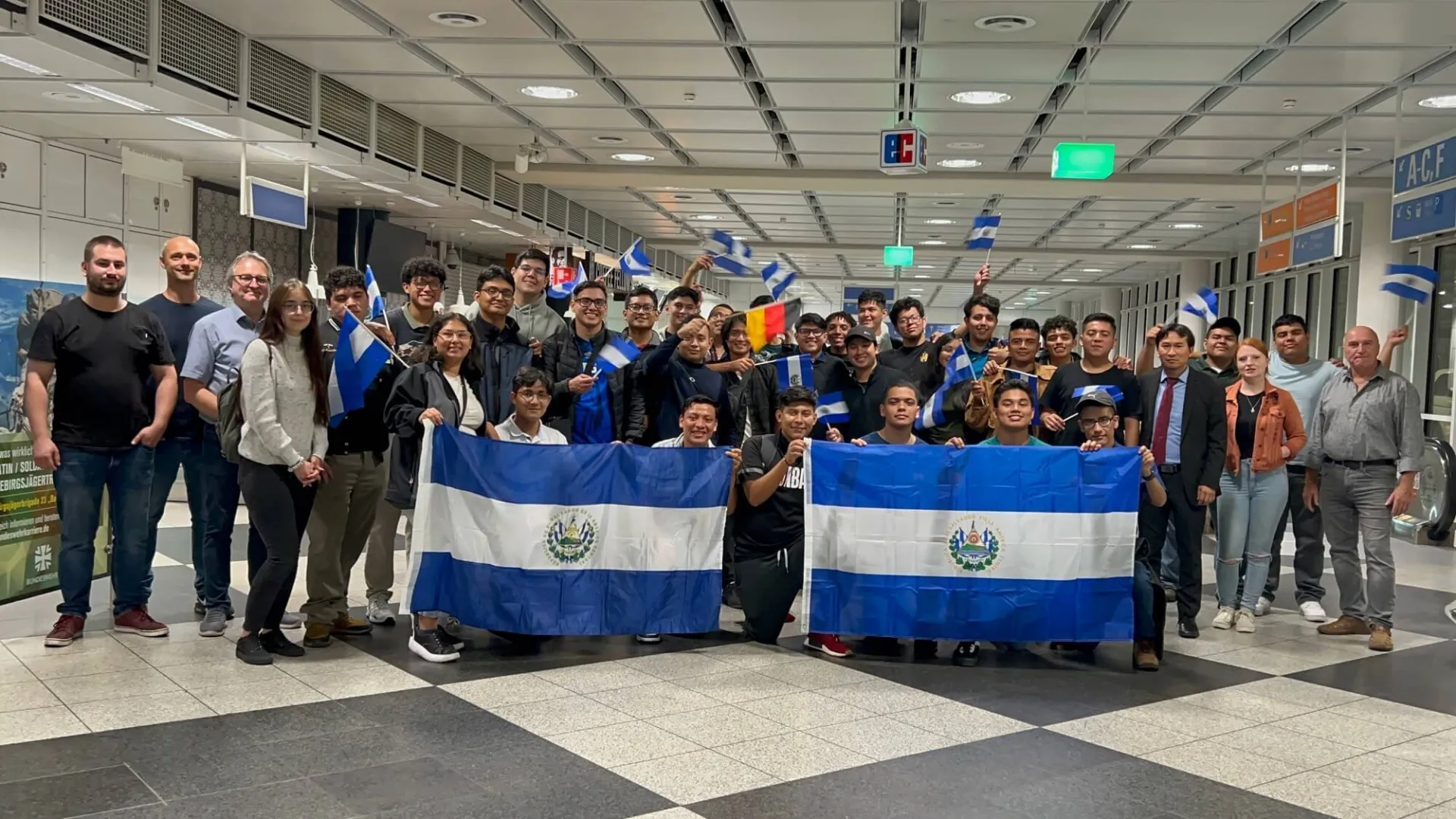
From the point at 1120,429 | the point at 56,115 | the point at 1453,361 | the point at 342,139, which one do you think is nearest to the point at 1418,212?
the point at 1453,361

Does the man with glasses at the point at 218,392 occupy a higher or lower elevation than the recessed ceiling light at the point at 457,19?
lower

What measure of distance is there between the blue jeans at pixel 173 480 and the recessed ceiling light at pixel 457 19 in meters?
3.47

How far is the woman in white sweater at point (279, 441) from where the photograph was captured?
4.83 metres

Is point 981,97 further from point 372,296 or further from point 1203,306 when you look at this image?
point 372,296

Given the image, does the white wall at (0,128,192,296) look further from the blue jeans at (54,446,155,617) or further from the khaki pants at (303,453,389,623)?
the khaki pants at (303,453,389,623)

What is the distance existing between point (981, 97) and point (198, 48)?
592 centimetres

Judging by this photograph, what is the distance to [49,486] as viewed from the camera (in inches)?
231

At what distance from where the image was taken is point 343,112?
32.2 feet

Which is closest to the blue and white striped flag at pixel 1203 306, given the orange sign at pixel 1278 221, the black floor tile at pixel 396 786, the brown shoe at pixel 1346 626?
the brown shoe at pixel 1346 626

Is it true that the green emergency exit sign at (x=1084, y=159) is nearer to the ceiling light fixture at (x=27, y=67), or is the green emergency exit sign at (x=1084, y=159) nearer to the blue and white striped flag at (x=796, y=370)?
the blue and white striped flag at (x=796, y=370)

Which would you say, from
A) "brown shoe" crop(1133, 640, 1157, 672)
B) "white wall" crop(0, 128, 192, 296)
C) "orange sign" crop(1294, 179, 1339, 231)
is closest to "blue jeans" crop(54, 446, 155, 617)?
"brown shoe" crop(1133, 640, 1157, 672)

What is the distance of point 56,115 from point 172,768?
6628 mm

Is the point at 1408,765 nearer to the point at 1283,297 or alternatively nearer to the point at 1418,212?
the point at 1418,212

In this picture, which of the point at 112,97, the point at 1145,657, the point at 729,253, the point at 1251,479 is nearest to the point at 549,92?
the point at 112,97
